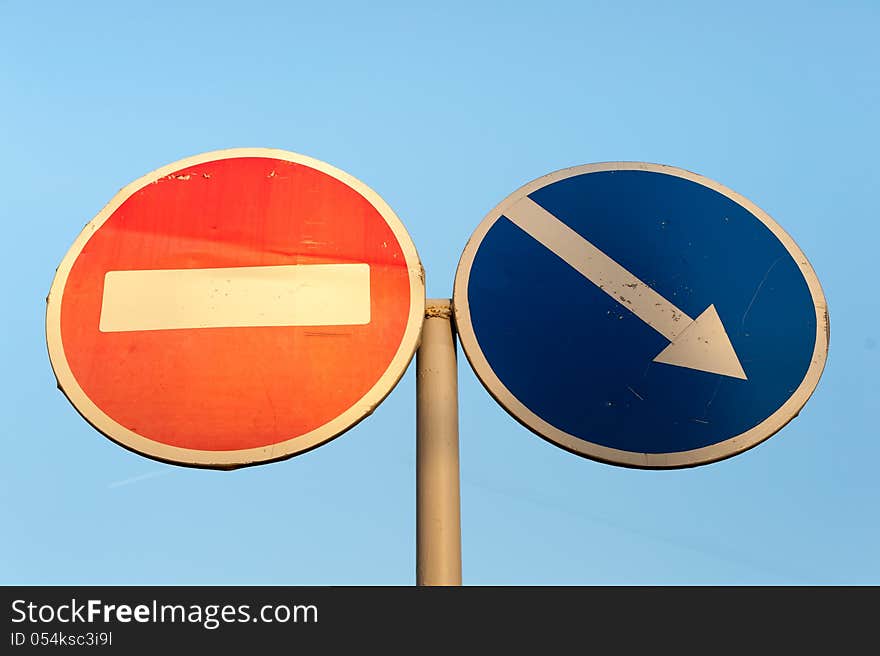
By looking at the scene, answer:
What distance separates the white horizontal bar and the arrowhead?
65 centimetres

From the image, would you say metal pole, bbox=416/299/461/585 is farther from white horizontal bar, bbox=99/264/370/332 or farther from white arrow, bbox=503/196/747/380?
white arrow, bbox=503/196/747/380

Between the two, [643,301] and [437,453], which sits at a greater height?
[643,301]

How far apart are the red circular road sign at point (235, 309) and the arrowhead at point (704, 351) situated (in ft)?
1.78

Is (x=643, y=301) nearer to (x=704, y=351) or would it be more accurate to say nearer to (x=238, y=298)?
(x=704, y=351)

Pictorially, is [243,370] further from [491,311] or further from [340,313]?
[491,311]

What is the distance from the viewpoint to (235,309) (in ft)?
6.57

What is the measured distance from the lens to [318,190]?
2174 mm

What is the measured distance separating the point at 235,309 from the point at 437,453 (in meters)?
0.51

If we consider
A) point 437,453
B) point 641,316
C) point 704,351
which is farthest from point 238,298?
point 704,351

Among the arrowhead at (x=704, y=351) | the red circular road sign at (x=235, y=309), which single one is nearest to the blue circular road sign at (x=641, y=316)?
the arrowhead at (x=704, y=351)

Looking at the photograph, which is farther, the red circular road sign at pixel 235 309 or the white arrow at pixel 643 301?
the white arrow at pixel 643 301

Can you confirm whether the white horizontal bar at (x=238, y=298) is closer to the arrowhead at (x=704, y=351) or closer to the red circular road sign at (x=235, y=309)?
the red circular road sign at (x=235, y=309)

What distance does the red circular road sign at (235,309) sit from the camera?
1.90 meters
